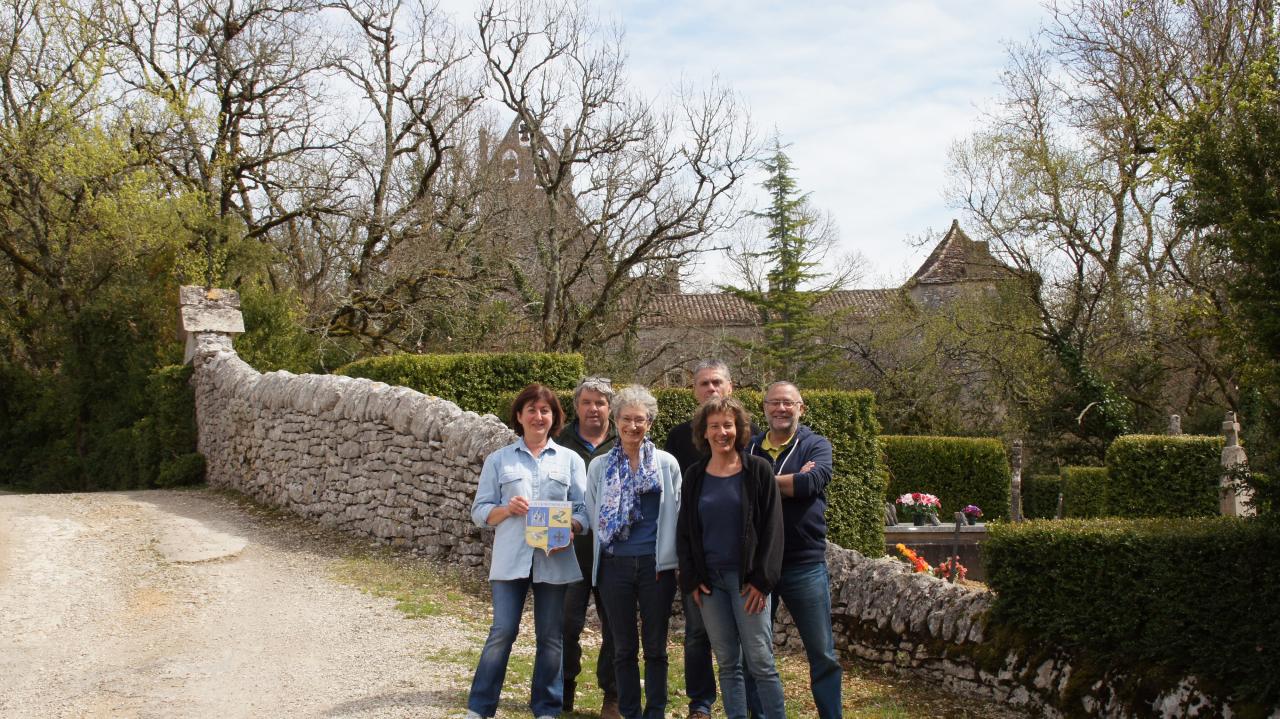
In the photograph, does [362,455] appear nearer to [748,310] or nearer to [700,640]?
[700,640]

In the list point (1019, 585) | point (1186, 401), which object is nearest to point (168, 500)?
point (1019, 585)

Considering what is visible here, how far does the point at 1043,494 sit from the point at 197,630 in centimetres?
1744

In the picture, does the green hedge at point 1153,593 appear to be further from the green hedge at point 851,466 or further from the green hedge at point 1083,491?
the green hedge at point 1083,491

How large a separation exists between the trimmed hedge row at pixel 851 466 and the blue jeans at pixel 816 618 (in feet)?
19.5

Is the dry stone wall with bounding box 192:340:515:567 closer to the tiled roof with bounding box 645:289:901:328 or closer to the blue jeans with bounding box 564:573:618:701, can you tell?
the blue jeans with bounding box 564:573:618:701

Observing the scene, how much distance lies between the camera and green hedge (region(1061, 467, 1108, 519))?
17.1 m

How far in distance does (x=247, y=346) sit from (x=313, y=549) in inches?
252

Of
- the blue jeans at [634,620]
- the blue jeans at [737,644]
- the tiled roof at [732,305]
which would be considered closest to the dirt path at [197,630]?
the blue jeans at [634,620]

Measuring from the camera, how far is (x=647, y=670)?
5004mm

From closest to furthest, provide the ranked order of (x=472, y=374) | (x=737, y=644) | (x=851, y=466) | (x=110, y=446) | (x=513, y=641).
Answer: (x=737, y=644), (x=513, y=641), (x=851, y=466), (x=472, y=374), (x=110, y=446)

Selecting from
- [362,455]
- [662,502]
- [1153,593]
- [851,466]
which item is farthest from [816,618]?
[851,466]

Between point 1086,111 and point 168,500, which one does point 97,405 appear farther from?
point 1086,111

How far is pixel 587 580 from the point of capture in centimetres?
531

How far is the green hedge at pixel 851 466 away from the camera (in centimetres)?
1114
